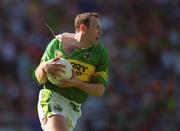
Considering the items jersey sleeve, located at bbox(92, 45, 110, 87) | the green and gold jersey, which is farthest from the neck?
jersey sleeve, located at bbox(92, 45, 110, 87)

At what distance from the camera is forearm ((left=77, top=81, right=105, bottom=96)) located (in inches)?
332

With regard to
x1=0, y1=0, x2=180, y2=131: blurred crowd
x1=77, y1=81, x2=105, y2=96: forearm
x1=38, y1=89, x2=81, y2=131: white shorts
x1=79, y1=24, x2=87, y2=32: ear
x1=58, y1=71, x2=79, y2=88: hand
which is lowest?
x1=0, y1=0, x2=180, y2=131: blurred crowd

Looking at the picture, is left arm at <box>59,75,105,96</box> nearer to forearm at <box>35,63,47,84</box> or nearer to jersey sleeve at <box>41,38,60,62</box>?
forearm at <box>35,63,47,84</box>

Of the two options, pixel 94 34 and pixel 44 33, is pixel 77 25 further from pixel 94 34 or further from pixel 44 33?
pixel 44 33

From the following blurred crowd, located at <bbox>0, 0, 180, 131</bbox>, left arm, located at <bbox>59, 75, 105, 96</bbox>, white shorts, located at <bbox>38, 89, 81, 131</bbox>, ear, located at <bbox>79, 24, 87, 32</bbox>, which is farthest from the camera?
blurred crowd, located at <bbox>0, 0, 180, 131</bbox>

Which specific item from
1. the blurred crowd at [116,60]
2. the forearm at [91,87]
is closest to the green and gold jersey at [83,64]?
the forearm at [91,87]

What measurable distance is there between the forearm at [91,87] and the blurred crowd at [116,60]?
5083 millimetres

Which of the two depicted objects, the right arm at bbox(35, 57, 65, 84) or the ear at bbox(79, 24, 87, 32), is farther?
the ear at bbox(79, 24, 87, 32)

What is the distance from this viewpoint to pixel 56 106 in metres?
8.59

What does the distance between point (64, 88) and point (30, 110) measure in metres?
5.59

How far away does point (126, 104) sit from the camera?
48.7 ft

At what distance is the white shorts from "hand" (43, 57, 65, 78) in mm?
396

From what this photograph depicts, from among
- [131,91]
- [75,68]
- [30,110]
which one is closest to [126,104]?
[131,91]

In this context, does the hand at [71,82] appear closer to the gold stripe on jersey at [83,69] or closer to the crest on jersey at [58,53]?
the gold stripe on jersey at [83,69]
